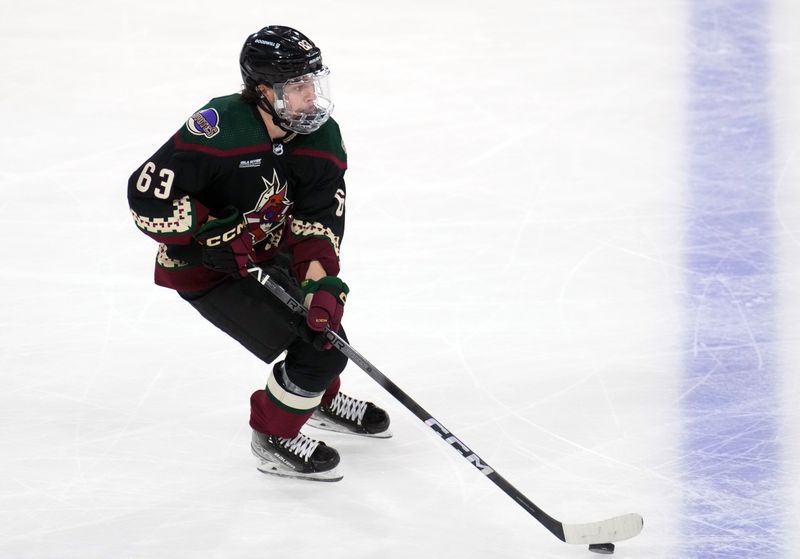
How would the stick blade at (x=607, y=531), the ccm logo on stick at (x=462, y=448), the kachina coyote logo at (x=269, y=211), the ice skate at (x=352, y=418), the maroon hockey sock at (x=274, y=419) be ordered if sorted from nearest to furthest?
the stick blade at (x=607, y=531) < the ccm logo on stick at (x=462, y=448) < the kachina coyote logo at (x=269, y=211) < the maroon hockey sock at (x=274, y=419) < the ice skate at (x=352, y=418)

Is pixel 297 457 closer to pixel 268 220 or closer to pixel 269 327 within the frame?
pixel 269 327

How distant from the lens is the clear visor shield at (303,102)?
10.1 feet

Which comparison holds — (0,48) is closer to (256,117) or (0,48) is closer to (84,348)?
(84,348)

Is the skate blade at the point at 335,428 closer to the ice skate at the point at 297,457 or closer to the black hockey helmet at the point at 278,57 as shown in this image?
the ice skate at the point at 297,457

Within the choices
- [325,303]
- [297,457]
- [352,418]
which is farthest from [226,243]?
[352,418]

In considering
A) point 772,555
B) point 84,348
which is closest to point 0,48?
point 84,348

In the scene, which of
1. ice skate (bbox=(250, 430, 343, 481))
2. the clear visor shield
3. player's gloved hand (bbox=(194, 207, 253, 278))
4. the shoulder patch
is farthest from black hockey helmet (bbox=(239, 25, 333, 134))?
ice skate (bbox=(250, 430, 343, 481))

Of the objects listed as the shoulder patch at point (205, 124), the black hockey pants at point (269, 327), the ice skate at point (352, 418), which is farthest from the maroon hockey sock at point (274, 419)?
the shoulder patch at point (205, 124)

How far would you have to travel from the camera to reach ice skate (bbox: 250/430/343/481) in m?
3.35

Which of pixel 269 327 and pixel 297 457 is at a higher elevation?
pixel 269 327

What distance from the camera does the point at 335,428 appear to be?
3.64 meters

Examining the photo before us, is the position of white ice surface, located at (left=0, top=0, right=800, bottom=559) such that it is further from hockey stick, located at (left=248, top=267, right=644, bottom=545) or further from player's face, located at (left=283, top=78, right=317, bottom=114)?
player's face, located at (left=283, top=78, right=317, bottom=114)

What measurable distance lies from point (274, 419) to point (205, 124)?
0.83m

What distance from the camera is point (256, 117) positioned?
316cm
